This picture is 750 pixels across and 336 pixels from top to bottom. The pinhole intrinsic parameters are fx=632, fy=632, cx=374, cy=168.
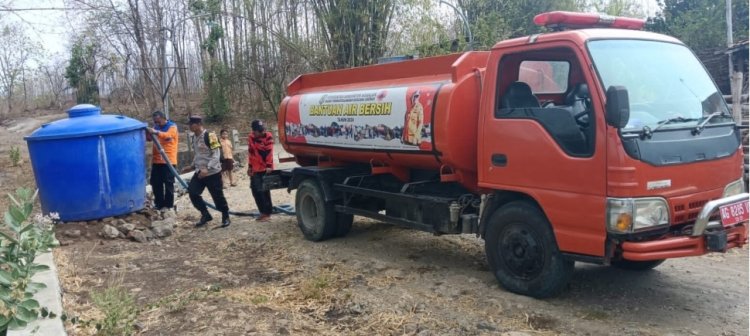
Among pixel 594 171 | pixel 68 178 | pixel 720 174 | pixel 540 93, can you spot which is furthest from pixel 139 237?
pixel 720 174

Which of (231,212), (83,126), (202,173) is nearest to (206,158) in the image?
(202,173)

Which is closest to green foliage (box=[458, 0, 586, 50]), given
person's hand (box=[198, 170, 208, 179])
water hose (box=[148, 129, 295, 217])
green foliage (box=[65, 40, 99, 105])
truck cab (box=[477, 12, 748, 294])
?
water hose (box=[148, 129, 295, 217])

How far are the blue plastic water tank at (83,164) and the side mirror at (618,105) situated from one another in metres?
6.74

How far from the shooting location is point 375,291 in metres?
5.79

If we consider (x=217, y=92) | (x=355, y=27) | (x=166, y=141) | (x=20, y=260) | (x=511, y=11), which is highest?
(x=511, y=11)

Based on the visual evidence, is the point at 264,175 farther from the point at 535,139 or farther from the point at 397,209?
the point at 535,139

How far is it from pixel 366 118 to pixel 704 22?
1897 centimetres

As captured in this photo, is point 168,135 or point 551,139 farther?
point 168,135

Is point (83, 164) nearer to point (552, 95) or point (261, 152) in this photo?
point (261, 152)

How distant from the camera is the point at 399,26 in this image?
17906 millimetres

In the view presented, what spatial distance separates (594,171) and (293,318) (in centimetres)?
261

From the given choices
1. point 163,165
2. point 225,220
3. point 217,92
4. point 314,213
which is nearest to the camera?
point 314,213

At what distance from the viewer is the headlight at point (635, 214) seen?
4.48 metres

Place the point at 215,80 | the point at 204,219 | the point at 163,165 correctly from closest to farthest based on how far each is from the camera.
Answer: the point at 204,219 < the point at 163,165 < the point at 215,80
